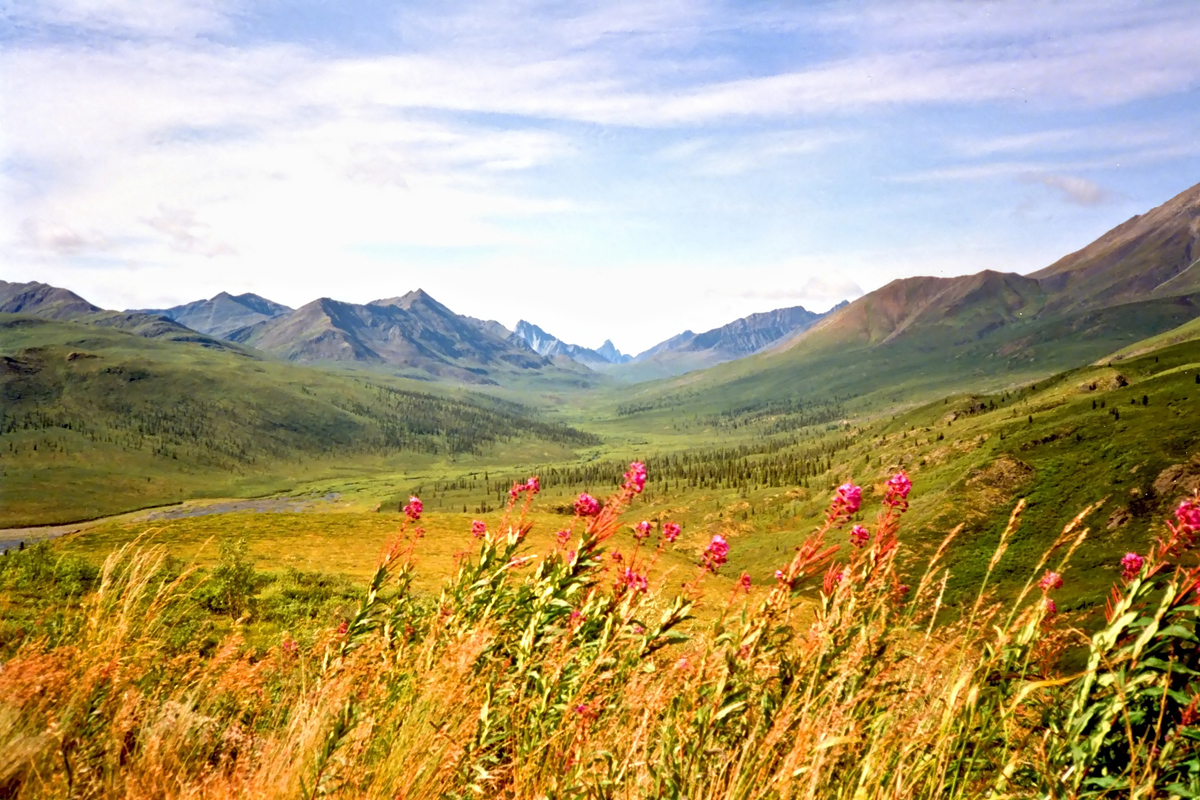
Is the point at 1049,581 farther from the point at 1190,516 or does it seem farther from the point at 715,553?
the point at 715,553

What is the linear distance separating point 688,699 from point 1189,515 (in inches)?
148

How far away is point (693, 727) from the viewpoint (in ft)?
12.6

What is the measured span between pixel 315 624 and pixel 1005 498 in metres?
108

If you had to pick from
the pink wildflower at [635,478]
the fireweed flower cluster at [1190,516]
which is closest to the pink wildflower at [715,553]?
the pink wildflower at [635,478]

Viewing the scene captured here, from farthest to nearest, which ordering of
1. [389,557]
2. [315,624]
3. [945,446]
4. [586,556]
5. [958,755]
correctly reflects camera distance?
[945,446]
[315,624]
[389,557]
[586,556]
[958,755]

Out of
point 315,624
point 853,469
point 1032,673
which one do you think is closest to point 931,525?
point 853,469

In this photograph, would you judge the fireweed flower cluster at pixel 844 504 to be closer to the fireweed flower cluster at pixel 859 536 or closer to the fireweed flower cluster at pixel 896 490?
the fireweed flower cluster at pixel 859 536

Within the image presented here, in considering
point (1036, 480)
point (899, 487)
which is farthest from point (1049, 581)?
point (1036, 480)

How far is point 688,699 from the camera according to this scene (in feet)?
13.1

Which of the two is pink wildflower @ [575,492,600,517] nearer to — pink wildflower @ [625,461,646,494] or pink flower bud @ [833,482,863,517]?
pink wildflower @ [625,461,646,494]

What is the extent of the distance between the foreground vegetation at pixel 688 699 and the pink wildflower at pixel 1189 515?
0.02 meters

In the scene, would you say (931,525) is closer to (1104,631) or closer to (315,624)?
(315,624)

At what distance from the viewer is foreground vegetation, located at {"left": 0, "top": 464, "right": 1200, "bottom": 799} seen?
3490 mm

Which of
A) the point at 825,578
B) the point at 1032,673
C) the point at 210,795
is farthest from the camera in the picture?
the point at 825,578
